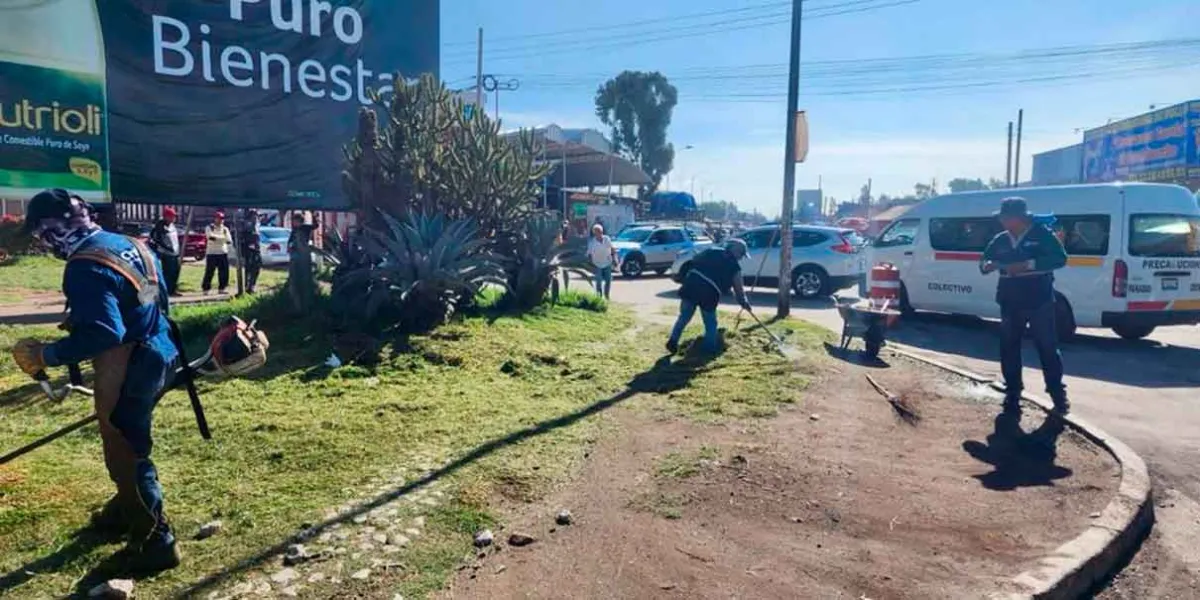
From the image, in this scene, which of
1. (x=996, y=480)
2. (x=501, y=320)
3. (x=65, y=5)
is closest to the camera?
(x=996, y=480)

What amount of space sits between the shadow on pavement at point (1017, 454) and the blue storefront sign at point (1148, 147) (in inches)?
1254

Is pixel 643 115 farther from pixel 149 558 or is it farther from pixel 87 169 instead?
pixel 149 558

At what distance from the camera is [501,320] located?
9.75 metres

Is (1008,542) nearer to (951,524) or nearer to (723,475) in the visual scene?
(951,524)

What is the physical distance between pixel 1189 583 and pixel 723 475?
233 centimetres

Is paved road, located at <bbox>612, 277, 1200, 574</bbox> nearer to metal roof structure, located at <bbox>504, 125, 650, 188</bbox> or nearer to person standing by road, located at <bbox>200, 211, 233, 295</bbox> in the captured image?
person standing by road, located at <bbox>200, 211, 233, 295</bbox>

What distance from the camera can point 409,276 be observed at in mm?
8516

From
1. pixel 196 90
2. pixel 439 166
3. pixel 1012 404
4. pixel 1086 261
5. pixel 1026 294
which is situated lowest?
pixel 1012 404

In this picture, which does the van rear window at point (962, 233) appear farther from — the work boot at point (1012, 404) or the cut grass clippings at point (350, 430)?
the work boot at point (1012, 404)

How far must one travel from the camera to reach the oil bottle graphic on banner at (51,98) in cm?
1192

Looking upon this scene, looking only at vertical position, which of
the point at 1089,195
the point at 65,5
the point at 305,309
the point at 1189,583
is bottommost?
the point at 1189,583

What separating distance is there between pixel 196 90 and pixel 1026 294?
44.9 feet

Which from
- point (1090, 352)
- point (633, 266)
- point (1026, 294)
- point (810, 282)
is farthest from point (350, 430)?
point (633, 266)

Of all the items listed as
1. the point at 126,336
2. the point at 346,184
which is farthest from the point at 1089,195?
the point at 126,336
